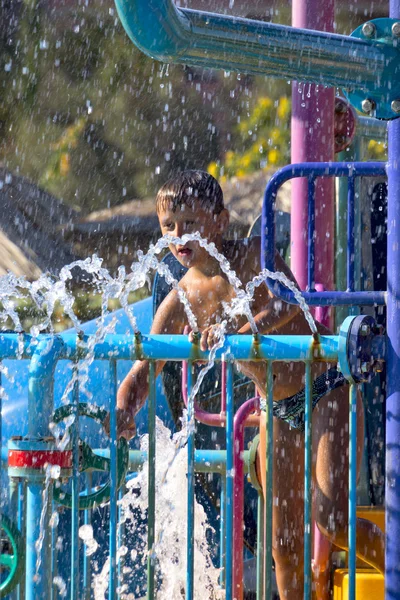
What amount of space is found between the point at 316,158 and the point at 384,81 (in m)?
1.56

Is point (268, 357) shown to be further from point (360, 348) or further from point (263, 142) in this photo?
point (263, 142)

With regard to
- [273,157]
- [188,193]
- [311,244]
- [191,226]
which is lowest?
[311,244]

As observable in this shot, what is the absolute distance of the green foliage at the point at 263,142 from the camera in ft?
34.3

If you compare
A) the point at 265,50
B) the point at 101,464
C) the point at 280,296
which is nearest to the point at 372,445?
the point at 280,296

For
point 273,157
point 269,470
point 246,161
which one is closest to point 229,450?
point 269,470

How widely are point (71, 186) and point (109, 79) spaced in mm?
1410

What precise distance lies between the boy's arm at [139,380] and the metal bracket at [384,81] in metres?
0.95

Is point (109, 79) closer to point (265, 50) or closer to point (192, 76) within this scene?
point (192, 76)

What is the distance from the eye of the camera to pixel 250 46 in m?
2.18

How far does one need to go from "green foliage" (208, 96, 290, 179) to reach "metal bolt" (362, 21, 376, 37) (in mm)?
7934

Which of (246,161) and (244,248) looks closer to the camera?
(244,248)

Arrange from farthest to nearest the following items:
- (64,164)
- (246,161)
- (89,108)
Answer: (89,108), (64,164), (246,161)

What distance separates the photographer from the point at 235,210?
10039 mm

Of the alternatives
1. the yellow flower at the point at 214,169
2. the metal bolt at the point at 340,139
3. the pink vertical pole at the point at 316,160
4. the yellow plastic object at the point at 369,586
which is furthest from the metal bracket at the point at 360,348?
the yellow flower at the point at 214,169
